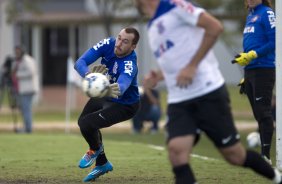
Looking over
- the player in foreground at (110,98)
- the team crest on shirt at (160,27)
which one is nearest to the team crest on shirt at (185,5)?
the team crest on shirt at (160,27)

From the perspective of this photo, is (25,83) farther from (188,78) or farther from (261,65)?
(188,78)

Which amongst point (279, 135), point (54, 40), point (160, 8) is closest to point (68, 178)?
point (279, 135)

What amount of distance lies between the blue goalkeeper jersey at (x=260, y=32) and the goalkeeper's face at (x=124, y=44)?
5.57ft

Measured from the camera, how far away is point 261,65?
10.0 metres

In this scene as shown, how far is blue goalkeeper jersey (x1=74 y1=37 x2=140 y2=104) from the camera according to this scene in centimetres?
909

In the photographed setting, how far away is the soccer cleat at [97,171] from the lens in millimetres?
9312

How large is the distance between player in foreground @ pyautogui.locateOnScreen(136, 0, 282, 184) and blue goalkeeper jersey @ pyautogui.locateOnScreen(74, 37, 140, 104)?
215 centimetres

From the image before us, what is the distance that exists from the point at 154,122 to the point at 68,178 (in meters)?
12.9

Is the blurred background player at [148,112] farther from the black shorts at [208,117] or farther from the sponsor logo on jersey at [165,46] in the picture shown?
the sponsor logo on jersey at [165,46]

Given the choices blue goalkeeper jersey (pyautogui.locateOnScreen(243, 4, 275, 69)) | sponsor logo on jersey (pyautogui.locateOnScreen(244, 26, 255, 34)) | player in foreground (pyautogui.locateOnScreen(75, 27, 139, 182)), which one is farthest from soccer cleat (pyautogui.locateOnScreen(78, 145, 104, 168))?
sponsor logo on jersey (pyautogui.locateOnScreen(244, 26, 255, 34))

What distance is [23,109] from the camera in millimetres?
20969

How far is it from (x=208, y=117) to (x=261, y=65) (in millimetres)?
3332

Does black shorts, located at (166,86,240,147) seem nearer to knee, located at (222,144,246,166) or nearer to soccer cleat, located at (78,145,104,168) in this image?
knee, located at (222,144,246,166)

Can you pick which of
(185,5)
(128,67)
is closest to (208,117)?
(185,5)
